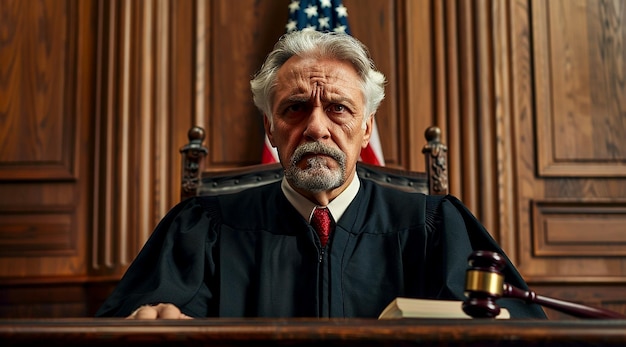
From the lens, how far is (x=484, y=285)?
140 centimetres

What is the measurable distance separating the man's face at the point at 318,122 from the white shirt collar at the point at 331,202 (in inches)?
1.2

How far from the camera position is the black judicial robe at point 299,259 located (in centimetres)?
227

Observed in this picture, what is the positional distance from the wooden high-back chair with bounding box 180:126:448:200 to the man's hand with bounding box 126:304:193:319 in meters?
1.01

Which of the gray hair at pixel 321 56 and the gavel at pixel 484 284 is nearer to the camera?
the gavel at pixel 484 284

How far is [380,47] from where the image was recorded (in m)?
4.24

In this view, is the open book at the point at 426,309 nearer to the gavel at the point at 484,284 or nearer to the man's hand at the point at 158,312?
the gavel at the point at 484,284

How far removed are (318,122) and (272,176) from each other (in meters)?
0.61

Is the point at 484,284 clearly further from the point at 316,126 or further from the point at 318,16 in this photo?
the point at 318,16

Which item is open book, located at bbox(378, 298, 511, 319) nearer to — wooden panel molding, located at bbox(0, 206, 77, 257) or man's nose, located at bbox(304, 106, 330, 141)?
man's nose, located at bbox(304, 106, 330, 141)

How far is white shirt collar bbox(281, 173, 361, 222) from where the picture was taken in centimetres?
246

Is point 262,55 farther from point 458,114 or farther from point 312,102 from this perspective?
point 312,102

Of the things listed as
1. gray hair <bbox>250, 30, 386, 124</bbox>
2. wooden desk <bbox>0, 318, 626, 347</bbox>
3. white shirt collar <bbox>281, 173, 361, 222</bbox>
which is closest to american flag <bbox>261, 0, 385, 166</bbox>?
gray hair <bbox>250, 30, 386, 124</bbox>

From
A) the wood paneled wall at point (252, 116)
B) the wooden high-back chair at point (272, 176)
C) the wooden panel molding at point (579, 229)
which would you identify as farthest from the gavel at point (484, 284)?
the wooden panel molding at point (579, 229)

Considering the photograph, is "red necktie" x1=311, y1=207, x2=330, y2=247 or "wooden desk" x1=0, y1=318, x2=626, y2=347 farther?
"red necktie" x1=311, y1=207, x2=330, y2=247
